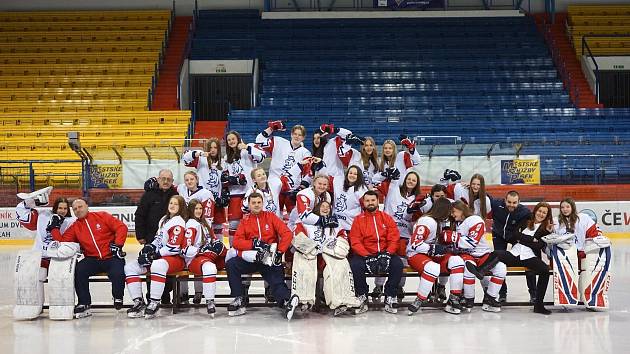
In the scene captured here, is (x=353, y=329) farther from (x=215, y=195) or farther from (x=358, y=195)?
(x=215, y=195)

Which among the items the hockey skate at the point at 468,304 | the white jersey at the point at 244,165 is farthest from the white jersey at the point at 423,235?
the white jersey at the point at 244,165

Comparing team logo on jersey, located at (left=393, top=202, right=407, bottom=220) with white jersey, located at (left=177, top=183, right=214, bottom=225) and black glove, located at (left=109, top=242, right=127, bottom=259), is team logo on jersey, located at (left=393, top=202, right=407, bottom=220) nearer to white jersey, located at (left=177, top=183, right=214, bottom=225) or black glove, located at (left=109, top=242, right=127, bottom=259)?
white jersey, located at (left=177, top=183, right=214, bottom=225)

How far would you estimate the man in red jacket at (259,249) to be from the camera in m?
7.97

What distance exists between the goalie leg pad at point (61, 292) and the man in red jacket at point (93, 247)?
135mm

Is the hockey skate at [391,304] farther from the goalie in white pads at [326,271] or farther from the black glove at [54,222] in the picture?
the black glove at [54,222]

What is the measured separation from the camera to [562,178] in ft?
53.9

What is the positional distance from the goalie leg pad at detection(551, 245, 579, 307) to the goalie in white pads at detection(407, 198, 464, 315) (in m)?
0.99

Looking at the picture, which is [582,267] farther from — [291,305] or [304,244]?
[291,305]

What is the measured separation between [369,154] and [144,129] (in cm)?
1364

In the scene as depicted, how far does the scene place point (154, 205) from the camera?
8.76m

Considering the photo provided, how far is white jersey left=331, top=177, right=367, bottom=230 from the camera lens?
8734 mm

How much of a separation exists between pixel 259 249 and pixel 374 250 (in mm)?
1178

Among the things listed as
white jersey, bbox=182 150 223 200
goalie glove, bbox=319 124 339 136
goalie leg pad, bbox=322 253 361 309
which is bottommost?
goalie leg pad, bbox=322 253 361 309

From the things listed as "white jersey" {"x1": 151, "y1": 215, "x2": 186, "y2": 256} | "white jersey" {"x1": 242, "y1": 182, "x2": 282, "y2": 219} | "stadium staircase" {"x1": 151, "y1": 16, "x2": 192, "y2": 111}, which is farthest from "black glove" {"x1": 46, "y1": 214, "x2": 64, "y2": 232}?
"stadium staircase" {"x1": 151, "y1": 16, "x2": 192, "y2": 111}
